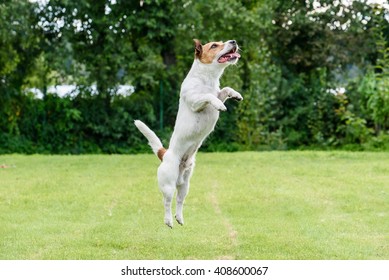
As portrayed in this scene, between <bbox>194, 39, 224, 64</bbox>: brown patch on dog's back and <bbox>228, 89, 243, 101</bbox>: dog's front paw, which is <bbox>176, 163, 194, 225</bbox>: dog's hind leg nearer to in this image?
<bbox>228, 89, 243, 101</bbox>: dog's front paw

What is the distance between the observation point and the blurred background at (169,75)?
16344 millimetres

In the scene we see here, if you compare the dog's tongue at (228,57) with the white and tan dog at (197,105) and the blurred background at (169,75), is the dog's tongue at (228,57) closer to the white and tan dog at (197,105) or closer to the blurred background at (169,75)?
the white and tan dog at (197,105)

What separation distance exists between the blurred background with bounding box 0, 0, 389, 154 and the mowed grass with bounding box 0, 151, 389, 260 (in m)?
3.36

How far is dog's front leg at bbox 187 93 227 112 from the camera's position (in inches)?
183

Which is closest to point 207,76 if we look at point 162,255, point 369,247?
point 162,255

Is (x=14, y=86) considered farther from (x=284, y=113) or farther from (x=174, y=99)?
(x=284, y=113)

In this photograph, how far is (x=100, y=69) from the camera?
1648 centimetres

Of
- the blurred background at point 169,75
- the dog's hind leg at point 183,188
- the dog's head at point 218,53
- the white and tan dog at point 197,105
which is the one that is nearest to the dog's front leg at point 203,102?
the white and tan dog at point 197,105

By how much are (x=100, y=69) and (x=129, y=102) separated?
117 cm

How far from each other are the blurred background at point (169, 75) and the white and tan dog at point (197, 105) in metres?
11.0

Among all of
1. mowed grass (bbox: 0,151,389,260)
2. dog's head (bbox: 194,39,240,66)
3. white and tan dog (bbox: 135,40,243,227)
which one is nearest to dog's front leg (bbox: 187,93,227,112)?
white and tan dog (bbox: 135,40,243,227)

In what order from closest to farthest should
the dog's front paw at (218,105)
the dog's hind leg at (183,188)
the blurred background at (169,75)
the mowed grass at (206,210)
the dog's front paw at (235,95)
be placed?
the dog's front paw at (218,105), the dog's front paw at (235,95), the dog's hind leg at (183,188), the mowed grass at (206,210), the blurred background at (169,75)

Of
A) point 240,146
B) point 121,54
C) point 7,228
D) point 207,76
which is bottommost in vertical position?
point 240,146

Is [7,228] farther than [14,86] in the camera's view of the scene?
No
